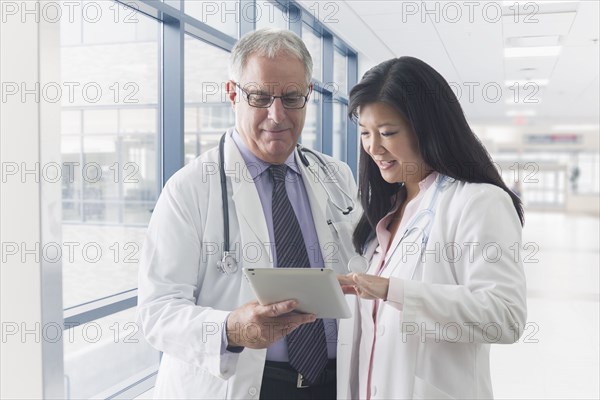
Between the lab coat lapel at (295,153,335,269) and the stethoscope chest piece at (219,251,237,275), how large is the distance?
11.4 inches

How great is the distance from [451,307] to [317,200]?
0.54 m

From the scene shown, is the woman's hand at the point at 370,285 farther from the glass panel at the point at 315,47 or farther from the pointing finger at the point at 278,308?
the glass panel at the point at 315,47

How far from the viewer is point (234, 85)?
5.24 feet

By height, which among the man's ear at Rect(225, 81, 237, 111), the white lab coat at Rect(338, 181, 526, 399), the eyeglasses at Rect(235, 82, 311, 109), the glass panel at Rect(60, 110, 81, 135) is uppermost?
the glass panel at Rect(60, 110, 81, 135)

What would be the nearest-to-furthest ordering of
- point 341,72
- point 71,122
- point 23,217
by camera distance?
1. point 23,217
2. point 71,122
3. point 341,72

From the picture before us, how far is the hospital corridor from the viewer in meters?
1.36

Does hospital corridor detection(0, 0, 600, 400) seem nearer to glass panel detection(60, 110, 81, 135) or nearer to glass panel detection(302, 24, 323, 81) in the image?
glass panel detection(60, 110, 81, 135)

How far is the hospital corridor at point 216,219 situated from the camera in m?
1.36

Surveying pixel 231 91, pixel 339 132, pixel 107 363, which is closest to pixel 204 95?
pixel 107 363

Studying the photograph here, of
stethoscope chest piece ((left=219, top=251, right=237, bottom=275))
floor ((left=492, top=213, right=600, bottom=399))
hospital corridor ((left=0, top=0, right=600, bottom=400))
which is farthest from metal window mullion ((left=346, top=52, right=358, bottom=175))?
stethoscope chest piece ((left=219, top=251, right=237, bottom=275))

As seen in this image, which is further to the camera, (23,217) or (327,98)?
(327,98)

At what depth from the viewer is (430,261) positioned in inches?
54.7

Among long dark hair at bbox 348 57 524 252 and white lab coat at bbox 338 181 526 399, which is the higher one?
long dark hair at bbox 348 57 524 252

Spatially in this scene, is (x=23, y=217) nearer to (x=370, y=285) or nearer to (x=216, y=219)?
(x=216, y=219)
